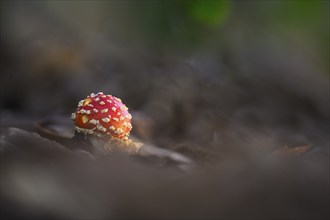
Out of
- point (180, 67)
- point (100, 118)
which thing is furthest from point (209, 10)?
point (180, 67)

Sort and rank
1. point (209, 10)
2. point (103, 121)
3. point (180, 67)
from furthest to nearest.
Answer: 1. point (180, 67)
2. point (209, 10)
3. point (103, 121)

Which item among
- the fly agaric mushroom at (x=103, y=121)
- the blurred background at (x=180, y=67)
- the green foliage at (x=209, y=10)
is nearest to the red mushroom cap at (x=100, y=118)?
the fly agaric mushroom at (x=103, y=121)

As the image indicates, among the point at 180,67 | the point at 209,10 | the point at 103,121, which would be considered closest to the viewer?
the point at 103,121

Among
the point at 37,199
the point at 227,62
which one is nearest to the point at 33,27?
the point at 227,62

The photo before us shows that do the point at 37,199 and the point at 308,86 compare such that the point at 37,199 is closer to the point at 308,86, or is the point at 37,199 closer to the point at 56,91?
the point at 56,91

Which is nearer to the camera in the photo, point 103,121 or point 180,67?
point 103,121

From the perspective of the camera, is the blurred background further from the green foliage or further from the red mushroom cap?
the red mushroom cap

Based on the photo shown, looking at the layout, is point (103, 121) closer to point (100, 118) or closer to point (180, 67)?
point (100, 118)
